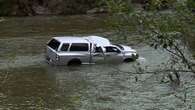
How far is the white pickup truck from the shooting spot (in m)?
28.0

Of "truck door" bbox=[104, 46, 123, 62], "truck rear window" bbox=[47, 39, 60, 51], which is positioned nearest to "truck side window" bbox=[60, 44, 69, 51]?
"truck rear window" bbox=[47, 39, 60, 51]

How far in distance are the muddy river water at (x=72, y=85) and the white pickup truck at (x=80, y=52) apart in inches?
16.8

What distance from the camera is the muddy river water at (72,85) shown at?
63.9 feet

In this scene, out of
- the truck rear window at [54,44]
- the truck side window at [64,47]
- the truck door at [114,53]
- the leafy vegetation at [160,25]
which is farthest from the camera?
the truck door at [114,53]

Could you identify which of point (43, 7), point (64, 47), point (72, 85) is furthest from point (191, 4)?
point (43, 7)

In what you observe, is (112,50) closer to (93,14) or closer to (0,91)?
(0,91)

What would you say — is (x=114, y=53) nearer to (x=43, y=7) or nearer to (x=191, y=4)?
(x=191, y=4)

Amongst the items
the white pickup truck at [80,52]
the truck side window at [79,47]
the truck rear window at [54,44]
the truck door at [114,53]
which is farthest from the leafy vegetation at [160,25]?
the truck door at [114,53]

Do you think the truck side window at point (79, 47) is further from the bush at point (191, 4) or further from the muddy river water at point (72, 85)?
the bush at point (191, 4)

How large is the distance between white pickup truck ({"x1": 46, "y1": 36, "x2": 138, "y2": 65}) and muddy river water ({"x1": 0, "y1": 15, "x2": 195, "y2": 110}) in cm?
43

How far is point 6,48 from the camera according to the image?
33406 mm

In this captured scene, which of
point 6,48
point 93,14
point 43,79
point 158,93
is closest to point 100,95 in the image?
point 158,93

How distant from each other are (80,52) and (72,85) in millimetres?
5117

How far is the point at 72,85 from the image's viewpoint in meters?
23.7
